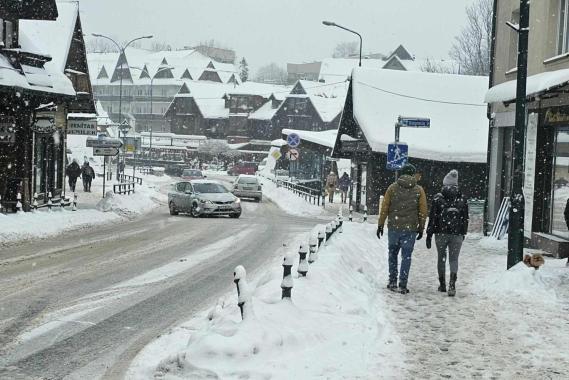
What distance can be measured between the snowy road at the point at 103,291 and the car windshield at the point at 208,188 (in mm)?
8032

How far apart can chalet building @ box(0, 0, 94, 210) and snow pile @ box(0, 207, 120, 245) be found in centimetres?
164

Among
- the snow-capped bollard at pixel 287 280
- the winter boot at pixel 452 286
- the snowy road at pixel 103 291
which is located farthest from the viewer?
the winter boot at pixel 452 286

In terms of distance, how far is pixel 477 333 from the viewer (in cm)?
820

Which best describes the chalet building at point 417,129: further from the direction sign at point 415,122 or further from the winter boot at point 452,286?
the winter boot at point 452,286

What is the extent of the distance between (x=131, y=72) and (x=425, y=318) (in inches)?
5099

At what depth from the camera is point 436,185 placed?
108ft

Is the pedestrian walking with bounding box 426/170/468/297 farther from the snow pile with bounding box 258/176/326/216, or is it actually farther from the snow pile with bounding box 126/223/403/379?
the snow pile with bounding box 258/176/326/216

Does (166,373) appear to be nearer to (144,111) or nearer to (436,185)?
(436,185)

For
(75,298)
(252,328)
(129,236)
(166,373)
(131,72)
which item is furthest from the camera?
(131,72)

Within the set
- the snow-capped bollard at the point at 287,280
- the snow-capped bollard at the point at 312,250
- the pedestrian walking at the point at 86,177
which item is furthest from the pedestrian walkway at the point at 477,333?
the pedestrian walking at the point at 86,177

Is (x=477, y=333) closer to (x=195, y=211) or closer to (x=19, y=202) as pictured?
(x=19, y=202)

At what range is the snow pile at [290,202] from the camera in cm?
3355

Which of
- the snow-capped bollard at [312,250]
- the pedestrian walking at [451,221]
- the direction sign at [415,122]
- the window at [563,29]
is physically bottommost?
the snow-capped bollard at [312,250]

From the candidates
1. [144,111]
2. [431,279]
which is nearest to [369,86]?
[431,279]
